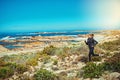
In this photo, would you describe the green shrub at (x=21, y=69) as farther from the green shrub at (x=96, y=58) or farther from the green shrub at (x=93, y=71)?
the green shrub at (x=96, y=58)

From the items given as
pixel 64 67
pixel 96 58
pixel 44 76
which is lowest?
pixel 64 67

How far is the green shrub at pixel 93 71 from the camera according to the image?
33.6 feet

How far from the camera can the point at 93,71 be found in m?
10.6

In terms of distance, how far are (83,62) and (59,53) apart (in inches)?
125

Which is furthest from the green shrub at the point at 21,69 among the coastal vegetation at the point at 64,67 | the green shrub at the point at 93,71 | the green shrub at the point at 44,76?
the green shrub at the point at 93,71

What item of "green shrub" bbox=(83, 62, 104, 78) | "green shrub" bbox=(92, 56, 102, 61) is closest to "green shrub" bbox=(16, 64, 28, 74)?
"green shrub" bbox=(83, 62, 104, 78)

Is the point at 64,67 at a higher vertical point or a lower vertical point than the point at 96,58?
lower

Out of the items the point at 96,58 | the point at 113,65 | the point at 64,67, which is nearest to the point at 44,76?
the point at 64,67

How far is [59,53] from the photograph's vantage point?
16.2 metres

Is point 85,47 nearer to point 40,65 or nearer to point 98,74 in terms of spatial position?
point 40,65

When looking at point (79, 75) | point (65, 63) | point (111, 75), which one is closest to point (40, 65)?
point (65, 63)

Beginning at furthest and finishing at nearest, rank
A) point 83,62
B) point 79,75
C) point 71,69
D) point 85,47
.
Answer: point 85,47
point 83,62
point 71,69
point 79,75

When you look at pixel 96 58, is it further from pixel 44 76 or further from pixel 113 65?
pixel 44 76

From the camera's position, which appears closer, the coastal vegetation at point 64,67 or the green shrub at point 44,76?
the green shrub at point 44,76
